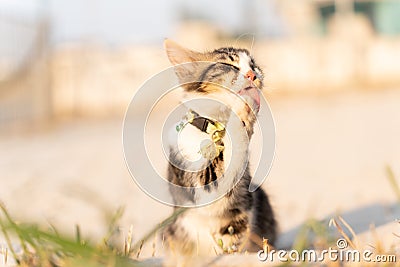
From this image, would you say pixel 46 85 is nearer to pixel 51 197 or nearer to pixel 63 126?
pixel 63 126

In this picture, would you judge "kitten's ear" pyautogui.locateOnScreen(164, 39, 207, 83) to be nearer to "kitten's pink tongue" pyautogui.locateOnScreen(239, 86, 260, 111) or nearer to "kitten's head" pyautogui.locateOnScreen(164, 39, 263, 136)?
"kitten's head" pyautogui.locateOnScreen(164, 39, 263, 136)

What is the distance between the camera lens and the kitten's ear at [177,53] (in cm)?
279

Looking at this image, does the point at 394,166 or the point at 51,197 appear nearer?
the point at 51,197

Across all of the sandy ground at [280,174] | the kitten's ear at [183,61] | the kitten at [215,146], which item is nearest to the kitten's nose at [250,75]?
the kitten at [215,146]

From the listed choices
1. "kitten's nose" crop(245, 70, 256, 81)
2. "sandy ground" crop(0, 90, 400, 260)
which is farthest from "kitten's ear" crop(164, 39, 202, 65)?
"sandy ground" crop(0, 90, 400, 260)

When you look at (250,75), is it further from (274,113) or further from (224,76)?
(274,113)

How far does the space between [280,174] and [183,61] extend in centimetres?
494

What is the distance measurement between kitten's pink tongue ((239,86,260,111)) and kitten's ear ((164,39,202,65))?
0.29 meters

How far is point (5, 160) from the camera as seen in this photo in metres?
9.80

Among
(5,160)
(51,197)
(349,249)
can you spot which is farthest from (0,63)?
(349,249)

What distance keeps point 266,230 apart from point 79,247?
Result: 172 cm

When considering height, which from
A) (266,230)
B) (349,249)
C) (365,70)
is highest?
(349,249)

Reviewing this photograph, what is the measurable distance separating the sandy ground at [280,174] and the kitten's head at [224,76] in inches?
22.0

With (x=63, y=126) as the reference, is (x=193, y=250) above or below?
above
